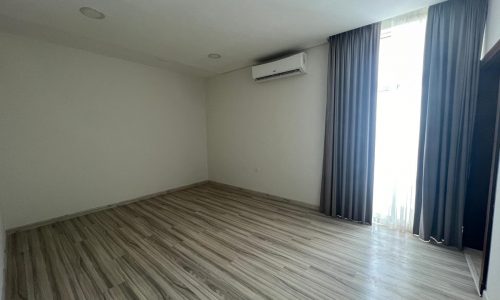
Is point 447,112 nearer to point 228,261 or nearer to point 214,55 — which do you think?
point 228,261

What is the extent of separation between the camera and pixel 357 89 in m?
2.67

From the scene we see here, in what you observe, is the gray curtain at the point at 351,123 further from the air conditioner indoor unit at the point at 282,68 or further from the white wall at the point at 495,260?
the white wall at the point at 495,260

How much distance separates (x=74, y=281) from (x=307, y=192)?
116 inches

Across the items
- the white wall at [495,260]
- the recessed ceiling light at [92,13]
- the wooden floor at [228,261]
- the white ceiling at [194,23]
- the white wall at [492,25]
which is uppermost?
the white ceiling at [194,23]

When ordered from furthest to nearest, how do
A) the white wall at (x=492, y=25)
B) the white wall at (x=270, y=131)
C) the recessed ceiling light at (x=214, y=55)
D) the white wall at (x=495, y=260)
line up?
the recessed ceiling light at (x=214, y=55) → the white wall at (x=270, y=131) → the white wall at (x=492, y=25) → the white wall at (x=495, y=260)

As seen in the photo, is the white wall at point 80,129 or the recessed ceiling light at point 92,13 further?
the white wall at point 80,129

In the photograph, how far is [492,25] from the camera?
1720 mm

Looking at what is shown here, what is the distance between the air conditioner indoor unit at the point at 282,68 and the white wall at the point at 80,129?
1.82 meters

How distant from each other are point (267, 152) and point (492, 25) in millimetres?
2949

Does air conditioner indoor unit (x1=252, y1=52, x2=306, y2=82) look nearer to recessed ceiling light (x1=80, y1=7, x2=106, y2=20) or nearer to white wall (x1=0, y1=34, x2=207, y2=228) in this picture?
white wall (x1=0, y1=34, x2=207, y2=228)

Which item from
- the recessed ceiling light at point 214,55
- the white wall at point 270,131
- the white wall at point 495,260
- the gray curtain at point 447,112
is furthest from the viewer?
the recessed ceiling light at point 214,55

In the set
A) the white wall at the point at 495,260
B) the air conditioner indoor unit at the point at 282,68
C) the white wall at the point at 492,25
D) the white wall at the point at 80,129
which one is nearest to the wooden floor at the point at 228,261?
the white wall at the point at 495,260

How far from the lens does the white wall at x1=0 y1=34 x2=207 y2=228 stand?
2.63m

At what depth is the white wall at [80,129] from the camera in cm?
263
